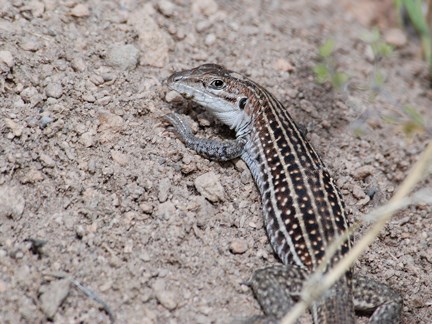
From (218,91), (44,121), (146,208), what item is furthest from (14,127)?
(218,91)

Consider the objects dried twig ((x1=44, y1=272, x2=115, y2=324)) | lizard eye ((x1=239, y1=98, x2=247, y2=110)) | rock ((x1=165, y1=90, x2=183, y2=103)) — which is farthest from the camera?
rock ((x1=165, y1=90, x2=183, y2=103))

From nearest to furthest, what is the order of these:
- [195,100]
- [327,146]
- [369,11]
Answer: [195,100]
[327,146]
[369,11]

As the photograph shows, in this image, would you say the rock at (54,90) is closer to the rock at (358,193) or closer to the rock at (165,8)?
the rock at (165,8)

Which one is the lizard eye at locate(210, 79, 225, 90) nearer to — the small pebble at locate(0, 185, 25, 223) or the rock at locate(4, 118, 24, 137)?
the rock at locate(4, 118, 24, 137)

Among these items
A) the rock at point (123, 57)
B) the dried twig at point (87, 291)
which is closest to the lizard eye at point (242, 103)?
the rock at point (123, 57)

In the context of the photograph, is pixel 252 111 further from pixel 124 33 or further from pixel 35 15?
pixel 35 15

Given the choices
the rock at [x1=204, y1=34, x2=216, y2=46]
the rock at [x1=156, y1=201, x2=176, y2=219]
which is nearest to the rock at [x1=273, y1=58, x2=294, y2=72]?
the rock at [x1=204, y1=34, x2=216, y2=46]

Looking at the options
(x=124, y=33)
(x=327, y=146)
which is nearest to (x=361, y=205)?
(x=327, y=146)
